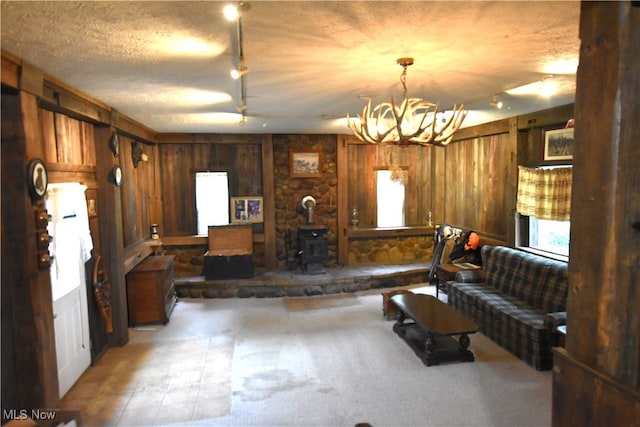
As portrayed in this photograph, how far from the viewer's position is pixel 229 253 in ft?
21.5

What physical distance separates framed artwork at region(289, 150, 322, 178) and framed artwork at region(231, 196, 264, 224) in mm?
787

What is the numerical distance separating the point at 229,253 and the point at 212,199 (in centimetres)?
108

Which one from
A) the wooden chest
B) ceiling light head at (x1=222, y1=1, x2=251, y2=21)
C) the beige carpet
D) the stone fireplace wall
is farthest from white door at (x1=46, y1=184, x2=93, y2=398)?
the stone fireplace wall

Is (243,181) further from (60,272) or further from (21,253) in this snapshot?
(21,253)

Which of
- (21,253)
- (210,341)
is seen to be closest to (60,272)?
(21,253)

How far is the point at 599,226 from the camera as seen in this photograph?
1.38 meters

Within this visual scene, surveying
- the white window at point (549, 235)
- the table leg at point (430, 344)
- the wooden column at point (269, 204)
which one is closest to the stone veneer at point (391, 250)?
the wooden column at point (269, 204)

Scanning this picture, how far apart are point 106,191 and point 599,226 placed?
14.2 ft

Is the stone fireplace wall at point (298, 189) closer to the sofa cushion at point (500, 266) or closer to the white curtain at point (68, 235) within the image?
the sofa cushion at point (500, 266)

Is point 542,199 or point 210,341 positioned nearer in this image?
point 210,341

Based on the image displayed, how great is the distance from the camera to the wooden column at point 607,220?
130cm

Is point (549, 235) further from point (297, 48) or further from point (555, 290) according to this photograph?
point (297, 48)

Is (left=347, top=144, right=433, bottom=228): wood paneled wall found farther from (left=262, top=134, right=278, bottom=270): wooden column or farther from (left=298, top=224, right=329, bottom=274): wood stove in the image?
(left=262, top=134, right=278, bottom=270): wooden column

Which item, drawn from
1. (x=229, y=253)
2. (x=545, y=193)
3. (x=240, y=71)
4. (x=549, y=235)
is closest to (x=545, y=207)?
(x=545, y=193)
